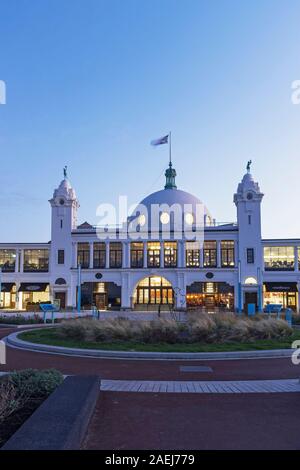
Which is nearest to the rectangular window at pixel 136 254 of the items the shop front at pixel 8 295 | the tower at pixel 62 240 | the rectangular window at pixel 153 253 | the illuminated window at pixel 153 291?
the rectangular window at pixel 153 253

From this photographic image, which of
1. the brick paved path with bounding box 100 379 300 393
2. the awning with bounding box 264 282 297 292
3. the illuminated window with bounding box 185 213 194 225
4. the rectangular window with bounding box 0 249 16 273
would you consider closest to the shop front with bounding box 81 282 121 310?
the rectangular window with bounding box 0 249 16 273

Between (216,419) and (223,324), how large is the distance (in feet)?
38.7

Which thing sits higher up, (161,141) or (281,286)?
(161,141)

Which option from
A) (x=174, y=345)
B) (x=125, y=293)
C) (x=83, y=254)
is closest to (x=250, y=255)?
(x=125, y=293)

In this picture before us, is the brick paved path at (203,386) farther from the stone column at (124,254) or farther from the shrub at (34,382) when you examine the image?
the stone column at (124,254)

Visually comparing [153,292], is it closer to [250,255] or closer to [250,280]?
[250,280]

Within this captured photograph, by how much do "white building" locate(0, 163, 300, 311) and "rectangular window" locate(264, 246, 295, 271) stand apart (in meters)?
0.13

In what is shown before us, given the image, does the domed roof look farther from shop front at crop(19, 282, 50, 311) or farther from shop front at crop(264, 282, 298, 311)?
shop front at crop(19, 282, 50, 311)

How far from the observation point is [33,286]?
186ft

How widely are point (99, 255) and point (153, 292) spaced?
8991 millimetres

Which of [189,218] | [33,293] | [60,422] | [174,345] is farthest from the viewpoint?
[189,218]

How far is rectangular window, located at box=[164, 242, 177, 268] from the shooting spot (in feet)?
182
